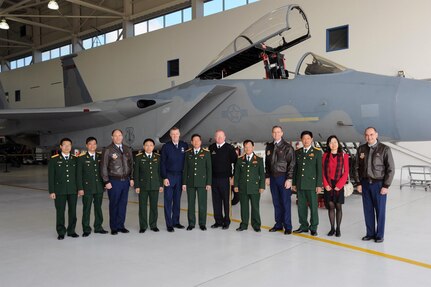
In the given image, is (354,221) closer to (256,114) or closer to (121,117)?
(256,114)

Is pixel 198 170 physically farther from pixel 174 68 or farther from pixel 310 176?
pixel 174 68

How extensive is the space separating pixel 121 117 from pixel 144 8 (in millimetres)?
12554

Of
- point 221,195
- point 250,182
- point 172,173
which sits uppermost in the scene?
point 172,173

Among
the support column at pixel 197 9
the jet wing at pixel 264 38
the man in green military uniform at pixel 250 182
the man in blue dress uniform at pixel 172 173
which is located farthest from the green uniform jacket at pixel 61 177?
the support column at pixel 197 9

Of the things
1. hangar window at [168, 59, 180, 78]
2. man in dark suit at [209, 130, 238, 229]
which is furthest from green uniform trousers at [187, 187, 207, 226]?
hangar window at [168, 59, 180, 78]

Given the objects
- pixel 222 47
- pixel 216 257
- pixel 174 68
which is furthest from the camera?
pixel 174 68

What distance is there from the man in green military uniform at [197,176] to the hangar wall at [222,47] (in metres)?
5.70

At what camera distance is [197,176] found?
4949mm

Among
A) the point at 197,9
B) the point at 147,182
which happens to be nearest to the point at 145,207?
the point at 147,182

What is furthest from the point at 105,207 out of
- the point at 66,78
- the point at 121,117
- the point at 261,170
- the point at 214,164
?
the point at 66,78

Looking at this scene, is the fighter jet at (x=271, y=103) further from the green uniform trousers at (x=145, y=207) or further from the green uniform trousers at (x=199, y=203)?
the green uniform trousers at (x=145, y=207)

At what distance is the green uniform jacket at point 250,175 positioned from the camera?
190 inches

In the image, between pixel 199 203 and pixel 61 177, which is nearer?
pixel 61 177

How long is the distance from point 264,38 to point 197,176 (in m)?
2.76
